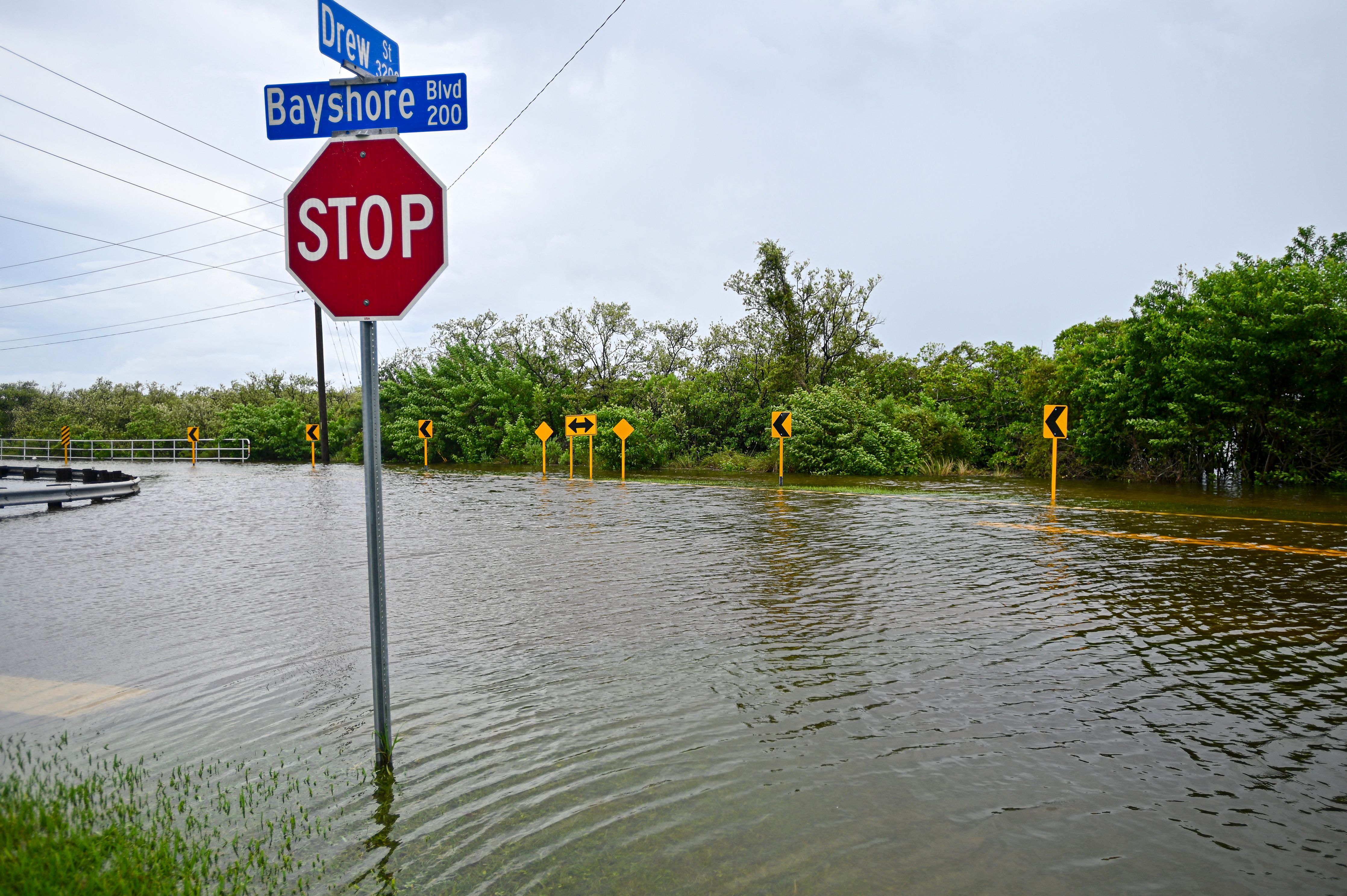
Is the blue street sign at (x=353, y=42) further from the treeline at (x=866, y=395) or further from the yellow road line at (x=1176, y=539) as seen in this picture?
the treeline at (x=866, y=395)

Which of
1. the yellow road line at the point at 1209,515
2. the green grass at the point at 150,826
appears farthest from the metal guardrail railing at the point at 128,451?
the green grass at the point at 150,826

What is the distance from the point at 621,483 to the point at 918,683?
21.3 m

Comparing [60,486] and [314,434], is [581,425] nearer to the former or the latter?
[60,486]

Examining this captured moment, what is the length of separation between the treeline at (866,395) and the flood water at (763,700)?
13362 millimetres

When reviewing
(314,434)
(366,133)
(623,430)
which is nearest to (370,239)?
(366,133)

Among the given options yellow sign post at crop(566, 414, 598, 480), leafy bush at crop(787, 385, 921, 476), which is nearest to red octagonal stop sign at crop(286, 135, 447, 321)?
yellow sign post at crop(566, 414, 598, 480)

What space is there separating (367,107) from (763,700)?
13.4 ft

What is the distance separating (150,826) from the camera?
3.52 m

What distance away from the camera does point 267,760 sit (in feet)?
14.0

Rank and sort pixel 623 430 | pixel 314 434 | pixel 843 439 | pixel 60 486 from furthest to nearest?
pixel 314 434
pixel 843 439
pixel 623 430
pixel 60 486

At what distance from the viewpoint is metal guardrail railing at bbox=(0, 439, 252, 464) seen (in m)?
51.7

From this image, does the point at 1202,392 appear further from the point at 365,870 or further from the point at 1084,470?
the point at 365,870

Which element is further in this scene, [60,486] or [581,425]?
[581,425]

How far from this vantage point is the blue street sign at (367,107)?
13.5 ft
